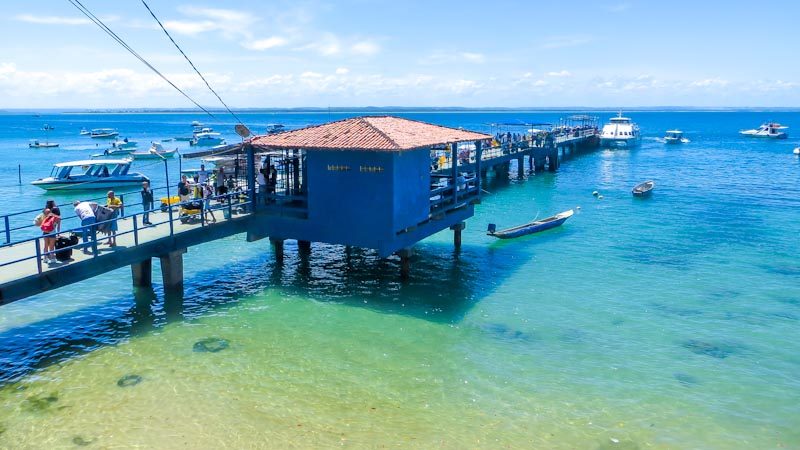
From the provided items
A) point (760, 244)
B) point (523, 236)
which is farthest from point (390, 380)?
point (760, 244)

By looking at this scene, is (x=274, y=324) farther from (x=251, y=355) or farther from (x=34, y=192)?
(x=34, y=192)

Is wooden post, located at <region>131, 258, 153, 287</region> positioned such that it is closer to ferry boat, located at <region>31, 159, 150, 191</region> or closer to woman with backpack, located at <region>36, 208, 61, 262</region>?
woman with backpack, located at <region>36, 208, 61, 262</region>

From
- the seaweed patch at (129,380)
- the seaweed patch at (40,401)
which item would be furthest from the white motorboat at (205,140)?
the seaweed patch at (40,401)

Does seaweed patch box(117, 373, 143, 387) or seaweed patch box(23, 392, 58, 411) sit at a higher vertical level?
seaweed patch box(117, 373, 143, 387)

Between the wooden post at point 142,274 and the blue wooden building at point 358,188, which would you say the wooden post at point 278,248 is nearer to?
the blue wooden building at point 358,188

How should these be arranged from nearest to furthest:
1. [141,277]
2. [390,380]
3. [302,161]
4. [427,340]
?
1. [390,380]
2. [427,340]
3. [141,277]
4. [302,161]

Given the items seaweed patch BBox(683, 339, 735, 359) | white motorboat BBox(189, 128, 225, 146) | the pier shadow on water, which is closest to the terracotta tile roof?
the pier shadow on water
